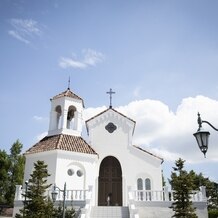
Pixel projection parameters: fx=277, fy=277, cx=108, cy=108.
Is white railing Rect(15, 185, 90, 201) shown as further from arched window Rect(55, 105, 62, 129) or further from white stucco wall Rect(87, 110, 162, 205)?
arched window Rect(55, 105, 62, 129)

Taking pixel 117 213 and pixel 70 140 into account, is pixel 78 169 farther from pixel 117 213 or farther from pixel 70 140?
pixel 117 213

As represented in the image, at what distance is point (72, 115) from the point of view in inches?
1242

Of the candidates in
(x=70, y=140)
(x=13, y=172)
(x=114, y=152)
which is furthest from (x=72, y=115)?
(x=13, y=172)

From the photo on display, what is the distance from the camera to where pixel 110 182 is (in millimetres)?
27359

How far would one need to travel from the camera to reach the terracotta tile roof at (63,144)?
2569 cm

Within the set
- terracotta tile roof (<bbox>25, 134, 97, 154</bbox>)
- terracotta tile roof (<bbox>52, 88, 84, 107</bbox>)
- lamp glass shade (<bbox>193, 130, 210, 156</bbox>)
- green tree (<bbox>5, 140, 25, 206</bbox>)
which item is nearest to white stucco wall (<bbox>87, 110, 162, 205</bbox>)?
terracotta tile roof (<bbox>25, 134, 97, 154</bbox>)

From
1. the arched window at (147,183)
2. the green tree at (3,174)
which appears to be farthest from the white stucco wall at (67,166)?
the green tree at (3,174)

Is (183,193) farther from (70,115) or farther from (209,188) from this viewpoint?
(209,188)

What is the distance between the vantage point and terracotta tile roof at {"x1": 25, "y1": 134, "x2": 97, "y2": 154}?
25694mm

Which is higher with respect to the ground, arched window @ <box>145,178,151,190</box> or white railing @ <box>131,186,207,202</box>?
arched window @ <box>145,178,151,190</box>

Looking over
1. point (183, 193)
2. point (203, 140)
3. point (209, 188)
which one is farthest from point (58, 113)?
point (209, 188)

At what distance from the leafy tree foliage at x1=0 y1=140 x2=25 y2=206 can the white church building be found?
14.6m

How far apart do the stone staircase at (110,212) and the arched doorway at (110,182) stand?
3967mm

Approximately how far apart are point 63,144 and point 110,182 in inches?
238
